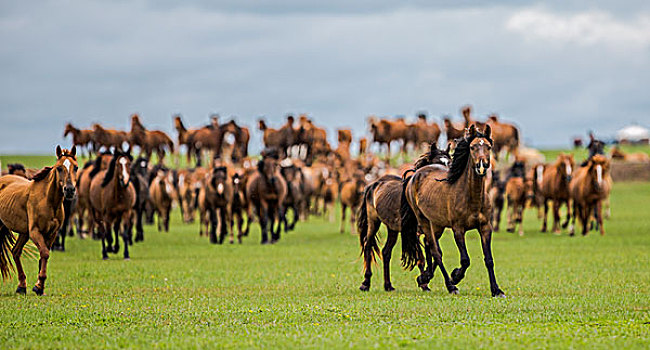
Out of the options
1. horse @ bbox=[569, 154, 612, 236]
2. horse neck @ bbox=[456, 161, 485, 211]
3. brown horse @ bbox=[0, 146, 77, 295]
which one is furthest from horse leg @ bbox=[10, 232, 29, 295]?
horse @ bbox=[569, 154, 612, 236]

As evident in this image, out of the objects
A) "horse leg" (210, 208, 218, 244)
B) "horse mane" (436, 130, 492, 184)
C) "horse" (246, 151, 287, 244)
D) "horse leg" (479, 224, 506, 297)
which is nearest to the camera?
"horse leg" (479, 224, 506, 297)

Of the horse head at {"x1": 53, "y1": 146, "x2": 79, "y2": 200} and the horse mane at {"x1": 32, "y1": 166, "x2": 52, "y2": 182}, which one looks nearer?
the horse head at {"x1": 53, "y1": 146, "x2": 79, "y2": 200}

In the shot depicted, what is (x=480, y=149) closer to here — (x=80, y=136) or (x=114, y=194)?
(x=114, y=194)

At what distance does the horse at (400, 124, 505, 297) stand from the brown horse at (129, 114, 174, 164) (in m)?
41.0

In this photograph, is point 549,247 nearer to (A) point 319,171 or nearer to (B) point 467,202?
(B) point 467,202

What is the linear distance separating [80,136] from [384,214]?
3947 centimetres

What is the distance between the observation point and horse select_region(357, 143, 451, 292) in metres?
15.3

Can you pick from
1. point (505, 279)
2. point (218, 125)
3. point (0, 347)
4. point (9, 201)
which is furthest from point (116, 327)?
point (218, 125)

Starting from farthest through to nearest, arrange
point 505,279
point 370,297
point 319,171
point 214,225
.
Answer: point 319,171 → point 214,225 → point 505,279 → point 370,297

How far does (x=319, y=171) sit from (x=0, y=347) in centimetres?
3851

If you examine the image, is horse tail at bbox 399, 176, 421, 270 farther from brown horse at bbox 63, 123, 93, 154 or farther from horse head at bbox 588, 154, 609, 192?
brown horse at bbox 63, 123, 93, 154

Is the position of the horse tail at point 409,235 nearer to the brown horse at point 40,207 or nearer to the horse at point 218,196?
the brown horse at point 40,207

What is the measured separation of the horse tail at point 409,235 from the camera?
15.1 meters

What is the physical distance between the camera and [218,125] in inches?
2392
